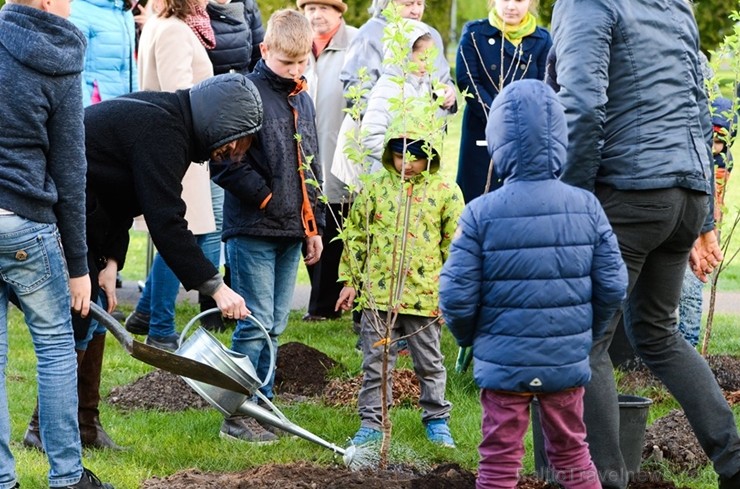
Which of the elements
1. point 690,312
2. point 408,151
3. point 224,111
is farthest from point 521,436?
point 690,312

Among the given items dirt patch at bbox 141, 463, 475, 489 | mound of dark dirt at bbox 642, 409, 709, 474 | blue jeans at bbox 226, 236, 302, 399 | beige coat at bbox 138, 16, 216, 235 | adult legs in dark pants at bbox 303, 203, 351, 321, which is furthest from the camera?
adult legs in dark pants at bbox 303, 203, 351, 321

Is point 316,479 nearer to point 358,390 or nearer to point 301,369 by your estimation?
point 358,390

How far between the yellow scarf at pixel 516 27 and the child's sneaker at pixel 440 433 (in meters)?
3.12

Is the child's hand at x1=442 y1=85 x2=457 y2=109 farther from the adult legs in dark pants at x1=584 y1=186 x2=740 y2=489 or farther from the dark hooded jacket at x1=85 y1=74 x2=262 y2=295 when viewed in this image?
the adult legs in dark pants at x1=584 y1=186 x2=740 y2=489

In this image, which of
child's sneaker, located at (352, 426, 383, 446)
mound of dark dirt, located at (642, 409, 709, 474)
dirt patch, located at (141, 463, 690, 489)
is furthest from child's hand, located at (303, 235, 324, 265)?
mound of dark dirt, located at (642, 409, 709, 474)

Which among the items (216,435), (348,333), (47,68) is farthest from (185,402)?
(47,68)

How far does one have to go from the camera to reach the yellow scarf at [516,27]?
794 centimetres

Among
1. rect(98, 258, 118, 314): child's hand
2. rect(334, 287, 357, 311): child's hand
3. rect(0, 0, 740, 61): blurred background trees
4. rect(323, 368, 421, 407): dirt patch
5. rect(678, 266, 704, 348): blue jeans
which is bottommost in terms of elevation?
rect(0, 0, 740, 61): blurred background trees

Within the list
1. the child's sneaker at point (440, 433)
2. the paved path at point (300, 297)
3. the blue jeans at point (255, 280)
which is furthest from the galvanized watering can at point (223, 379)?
the paved path at point (300, 297)

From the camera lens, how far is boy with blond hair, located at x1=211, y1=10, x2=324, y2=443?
5637mm

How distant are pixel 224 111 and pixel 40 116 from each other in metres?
0.82

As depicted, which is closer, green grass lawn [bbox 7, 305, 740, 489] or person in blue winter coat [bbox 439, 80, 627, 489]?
person in blue winter coat [bbox 439, 80, 627, 489]

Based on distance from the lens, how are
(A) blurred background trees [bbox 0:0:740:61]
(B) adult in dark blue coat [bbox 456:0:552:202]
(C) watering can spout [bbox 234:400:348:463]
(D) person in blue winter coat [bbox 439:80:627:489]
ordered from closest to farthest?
(D) person in blue winter coat [bbox 439:80:627:489], (C) watering can spout [bbox 234:400:348:463], (B) adult in dark blue coat [bbox 456:0:552:202], (A) blurred background trees [bbox 0:0:740:61]

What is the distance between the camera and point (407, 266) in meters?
5.30
